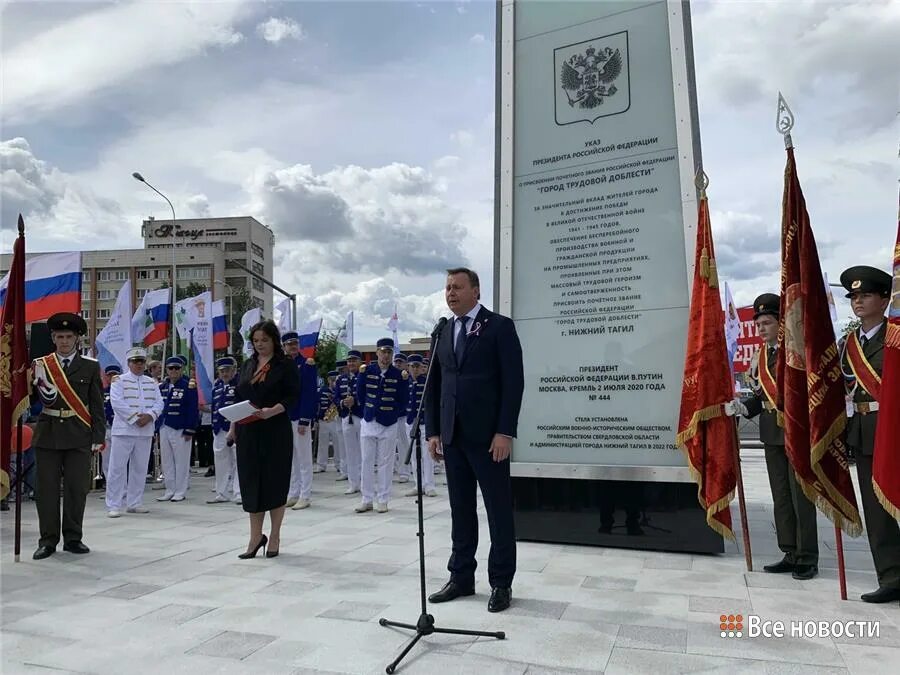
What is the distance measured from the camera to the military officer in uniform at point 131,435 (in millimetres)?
8531

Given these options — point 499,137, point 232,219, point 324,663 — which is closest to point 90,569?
point 324,663

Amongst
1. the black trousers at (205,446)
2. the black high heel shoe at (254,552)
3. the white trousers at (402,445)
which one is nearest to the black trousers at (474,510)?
the black high heel shoe at (254,552)

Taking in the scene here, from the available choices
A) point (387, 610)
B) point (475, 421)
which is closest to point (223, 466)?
point (387, 610)

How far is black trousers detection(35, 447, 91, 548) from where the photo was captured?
19.3 feet

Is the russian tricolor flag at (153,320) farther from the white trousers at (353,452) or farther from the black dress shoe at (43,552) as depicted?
the black dress shoe at (43,552)

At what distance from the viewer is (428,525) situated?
743 cm

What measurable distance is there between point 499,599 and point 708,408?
2.33 metres

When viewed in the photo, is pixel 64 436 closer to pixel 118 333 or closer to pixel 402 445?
pixel 402 445

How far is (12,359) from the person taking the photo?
5859 mm

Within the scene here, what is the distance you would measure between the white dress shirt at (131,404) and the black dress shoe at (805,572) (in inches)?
290

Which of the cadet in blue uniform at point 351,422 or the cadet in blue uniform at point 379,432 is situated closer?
the cadet in blue uniform at point 379,432

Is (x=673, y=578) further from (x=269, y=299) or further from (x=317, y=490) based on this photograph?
(x=269, y=299)

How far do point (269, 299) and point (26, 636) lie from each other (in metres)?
92.0

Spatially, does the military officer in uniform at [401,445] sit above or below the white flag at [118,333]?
below
